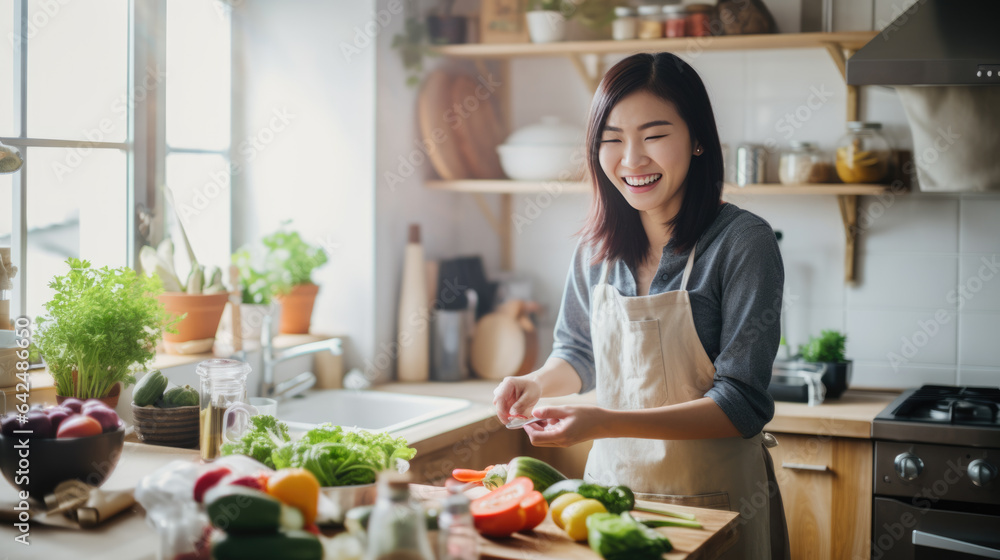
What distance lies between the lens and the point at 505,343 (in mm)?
3012

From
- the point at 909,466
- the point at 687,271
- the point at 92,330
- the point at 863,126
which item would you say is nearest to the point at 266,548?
the point at 92,330

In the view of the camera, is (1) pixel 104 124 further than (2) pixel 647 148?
Yes

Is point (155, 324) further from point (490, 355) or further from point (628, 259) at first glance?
point (490, 355)

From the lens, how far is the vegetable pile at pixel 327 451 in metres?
1.30

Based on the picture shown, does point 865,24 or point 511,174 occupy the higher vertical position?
point 865,24

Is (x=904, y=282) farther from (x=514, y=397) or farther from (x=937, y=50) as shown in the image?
(x=514, y=397)

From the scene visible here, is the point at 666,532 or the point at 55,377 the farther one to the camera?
the point at 55,377

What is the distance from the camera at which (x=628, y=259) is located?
1.80 meters

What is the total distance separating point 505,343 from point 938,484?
1334 millimetres

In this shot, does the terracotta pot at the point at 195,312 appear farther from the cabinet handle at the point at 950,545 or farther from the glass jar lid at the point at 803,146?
the cabinet handle at the point at 950,545

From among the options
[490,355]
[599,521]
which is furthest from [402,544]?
[490,355]

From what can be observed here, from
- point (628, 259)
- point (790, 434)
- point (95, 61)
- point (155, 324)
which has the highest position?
point (95, 61)

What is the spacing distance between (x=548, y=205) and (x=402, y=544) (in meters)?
2.37

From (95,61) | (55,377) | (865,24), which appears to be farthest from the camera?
(865,24)
